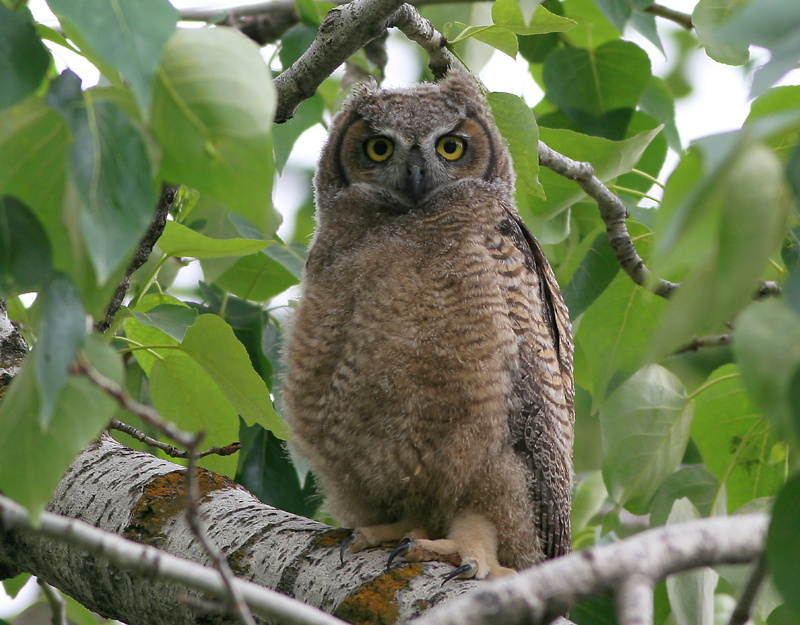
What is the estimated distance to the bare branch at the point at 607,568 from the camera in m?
0.94

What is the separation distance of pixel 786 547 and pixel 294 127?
229 centimetres

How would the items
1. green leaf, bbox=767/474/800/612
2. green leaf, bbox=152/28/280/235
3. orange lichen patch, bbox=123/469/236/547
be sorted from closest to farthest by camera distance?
green leaf, bbox=767/474/800/612 < green leaf, bbox=152/28/280/235 < orange lichen patch, bbox=123/469/236/547

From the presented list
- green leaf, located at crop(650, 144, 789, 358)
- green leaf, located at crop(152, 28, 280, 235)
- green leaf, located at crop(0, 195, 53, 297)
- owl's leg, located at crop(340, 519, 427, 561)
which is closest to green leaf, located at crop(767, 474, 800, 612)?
green leaf, located at crop(650, 144, 789, 358)

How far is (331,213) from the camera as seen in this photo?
287 cm

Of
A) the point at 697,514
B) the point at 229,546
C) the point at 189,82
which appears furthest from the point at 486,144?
the point at 189,82

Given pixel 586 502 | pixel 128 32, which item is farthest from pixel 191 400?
pixel 586 502

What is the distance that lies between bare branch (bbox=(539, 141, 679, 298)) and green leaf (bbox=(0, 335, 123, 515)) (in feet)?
5.89

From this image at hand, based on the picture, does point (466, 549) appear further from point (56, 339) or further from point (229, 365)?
point (56, 339)

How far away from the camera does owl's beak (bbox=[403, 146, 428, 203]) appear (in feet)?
9.04

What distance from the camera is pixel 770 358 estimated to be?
2.42ft

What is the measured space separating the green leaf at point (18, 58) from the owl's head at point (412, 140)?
1.76 m

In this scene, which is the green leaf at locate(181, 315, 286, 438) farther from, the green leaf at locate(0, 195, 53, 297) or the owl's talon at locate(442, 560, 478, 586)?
the green leaf at locate(0, 195, 53, 297)

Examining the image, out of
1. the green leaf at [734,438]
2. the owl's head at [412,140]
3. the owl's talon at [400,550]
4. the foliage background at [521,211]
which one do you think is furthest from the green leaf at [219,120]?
the green leaf at [734,438]

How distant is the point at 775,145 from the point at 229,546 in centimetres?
159
